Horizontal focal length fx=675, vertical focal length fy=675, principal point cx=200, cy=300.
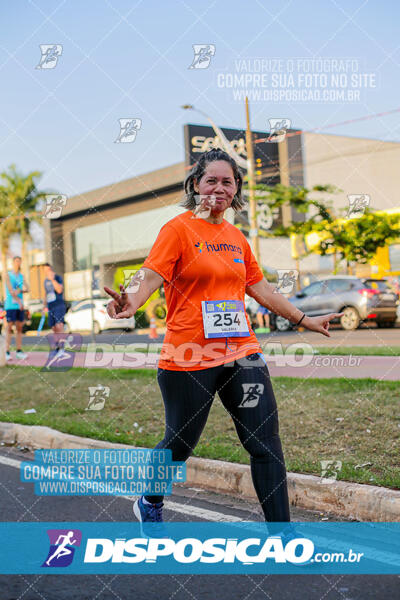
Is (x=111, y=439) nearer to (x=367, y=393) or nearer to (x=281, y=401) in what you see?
(x=281, y=401)

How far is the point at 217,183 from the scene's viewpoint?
3.19 m

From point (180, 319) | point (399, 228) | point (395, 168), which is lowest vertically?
point (180, 319)

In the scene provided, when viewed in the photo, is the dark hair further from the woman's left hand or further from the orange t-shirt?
the woman's left hand

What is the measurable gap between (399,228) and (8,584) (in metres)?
21.9

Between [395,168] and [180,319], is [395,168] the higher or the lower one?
the higher one

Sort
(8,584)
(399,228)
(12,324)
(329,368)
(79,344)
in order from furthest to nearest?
1. (399,228)
2. (79,344)
3. (12,324)
4. (329,368)
5. (8,584)

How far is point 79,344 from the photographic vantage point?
16719mm

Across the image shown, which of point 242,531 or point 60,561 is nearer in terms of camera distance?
point 60,561

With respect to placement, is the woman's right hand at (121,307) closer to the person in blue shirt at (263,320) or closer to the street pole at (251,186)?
the person in blue shirt at (263,320)

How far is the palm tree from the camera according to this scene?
4847cm

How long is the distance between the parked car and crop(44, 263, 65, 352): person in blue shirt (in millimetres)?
8229

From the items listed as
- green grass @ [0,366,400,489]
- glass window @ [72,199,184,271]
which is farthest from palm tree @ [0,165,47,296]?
green grass @ [0,366,400,489]

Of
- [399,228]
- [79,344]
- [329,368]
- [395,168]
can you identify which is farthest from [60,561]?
[395,168]

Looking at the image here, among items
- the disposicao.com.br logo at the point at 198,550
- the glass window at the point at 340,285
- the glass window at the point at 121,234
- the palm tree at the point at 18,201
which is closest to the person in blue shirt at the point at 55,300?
the disposicao.com.br logo at the point at 198,550
